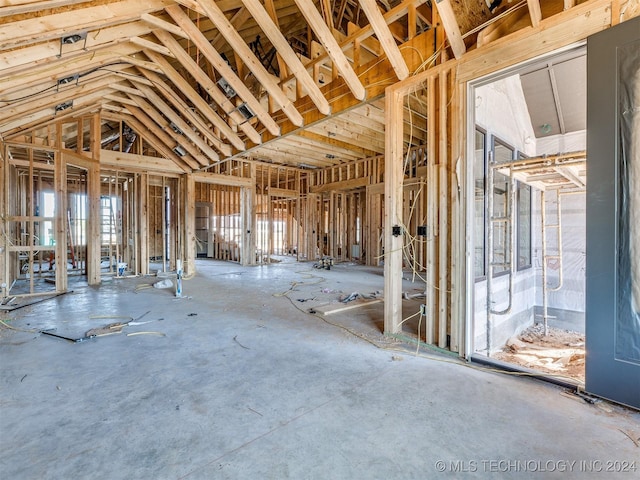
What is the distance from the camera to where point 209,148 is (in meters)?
7.39

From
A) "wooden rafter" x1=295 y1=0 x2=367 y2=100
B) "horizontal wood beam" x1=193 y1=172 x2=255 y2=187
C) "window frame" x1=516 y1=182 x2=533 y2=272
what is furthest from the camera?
"horizontal wood beam" x1=193 y1=172 x2=255 y2=187

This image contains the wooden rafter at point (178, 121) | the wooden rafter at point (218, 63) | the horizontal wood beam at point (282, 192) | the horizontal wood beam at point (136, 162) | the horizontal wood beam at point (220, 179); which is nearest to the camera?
the wooden rafter at point (218, 63)

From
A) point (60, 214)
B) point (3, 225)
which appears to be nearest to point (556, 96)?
point (60, 214)

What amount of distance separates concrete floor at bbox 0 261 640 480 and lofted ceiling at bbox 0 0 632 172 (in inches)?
98.6

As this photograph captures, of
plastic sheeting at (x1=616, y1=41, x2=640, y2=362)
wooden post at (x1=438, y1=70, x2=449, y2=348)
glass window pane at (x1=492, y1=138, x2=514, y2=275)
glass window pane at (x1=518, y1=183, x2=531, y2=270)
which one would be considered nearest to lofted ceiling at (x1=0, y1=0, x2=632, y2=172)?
wooden post at (x1=438, y1=70, x2=449, y2=348)

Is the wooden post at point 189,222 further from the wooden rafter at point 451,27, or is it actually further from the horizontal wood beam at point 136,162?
the wooden rafter at point 451,27

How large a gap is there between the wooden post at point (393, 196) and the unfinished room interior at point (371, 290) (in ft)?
0.08

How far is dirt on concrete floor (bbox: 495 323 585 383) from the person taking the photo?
3811 mm

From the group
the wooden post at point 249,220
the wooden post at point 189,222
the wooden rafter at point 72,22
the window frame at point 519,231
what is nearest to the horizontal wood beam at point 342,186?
the wooden post at point 249,220

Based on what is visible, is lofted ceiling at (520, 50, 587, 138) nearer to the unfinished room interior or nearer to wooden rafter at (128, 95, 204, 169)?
the unfinished room interior

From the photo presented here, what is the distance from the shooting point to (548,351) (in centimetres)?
433

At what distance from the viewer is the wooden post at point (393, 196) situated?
12.0 feet

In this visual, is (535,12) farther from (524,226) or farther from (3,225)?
(3,225)

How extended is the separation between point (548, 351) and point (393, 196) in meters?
3.16
